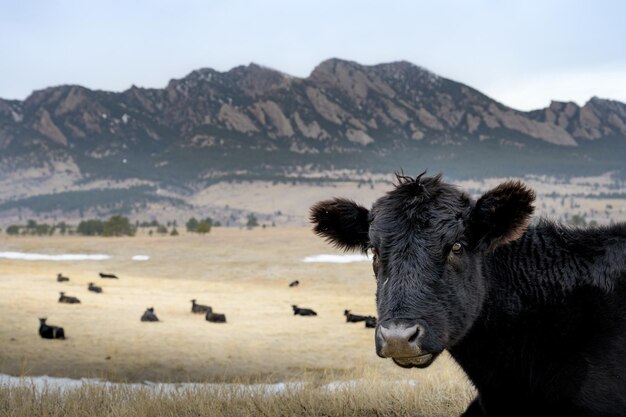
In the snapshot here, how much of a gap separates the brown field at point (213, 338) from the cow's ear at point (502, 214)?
12.5 ft

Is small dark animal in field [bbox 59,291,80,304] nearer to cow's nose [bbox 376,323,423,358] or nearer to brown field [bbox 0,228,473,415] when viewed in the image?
brown field [bbox 0,228,473,415]

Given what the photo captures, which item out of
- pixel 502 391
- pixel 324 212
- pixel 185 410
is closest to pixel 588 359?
pixel 502 391

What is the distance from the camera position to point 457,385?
1077cm

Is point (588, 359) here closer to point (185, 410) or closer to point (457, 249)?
point (457, 249)

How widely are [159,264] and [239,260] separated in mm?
6503

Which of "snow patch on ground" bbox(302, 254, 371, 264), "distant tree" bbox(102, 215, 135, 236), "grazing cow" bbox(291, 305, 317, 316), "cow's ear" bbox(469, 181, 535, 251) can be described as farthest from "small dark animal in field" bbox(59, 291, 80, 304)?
"distant tree" bbox(102, 215, 135, 236)

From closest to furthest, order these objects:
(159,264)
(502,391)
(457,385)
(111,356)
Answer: (502,391), (457,385), (111,356), (159,264)

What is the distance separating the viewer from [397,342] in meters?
5.54

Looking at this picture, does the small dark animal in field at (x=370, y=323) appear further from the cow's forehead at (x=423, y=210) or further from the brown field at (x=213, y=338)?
the cow's forehead at (x=423, y=210)

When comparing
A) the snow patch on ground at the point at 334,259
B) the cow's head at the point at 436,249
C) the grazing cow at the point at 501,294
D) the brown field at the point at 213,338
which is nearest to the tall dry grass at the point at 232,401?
the brown field at the point at 213,338

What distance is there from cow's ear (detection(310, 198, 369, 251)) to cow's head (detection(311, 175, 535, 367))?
431 mm

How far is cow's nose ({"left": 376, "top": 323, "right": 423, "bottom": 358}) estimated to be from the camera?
18.2 ft

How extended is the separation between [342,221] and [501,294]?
5.49ft

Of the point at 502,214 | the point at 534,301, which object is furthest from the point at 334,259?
the point at 502,214
